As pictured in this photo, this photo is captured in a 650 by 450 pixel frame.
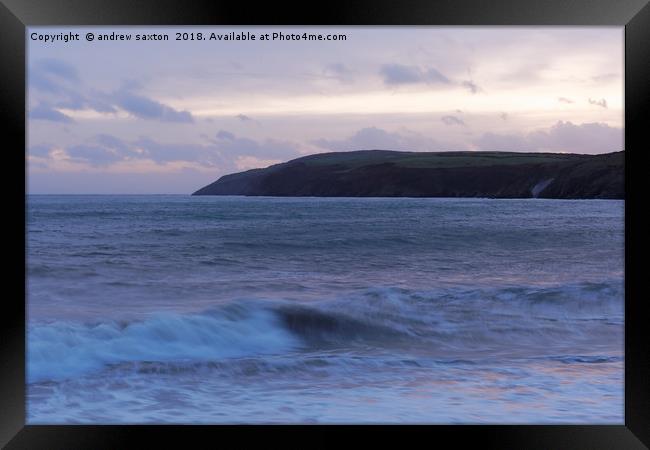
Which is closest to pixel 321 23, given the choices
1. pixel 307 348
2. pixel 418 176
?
pixel 307 348

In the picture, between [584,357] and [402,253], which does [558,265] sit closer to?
[402,253]

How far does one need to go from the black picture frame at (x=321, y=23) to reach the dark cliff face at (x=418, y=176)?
43.2 metres

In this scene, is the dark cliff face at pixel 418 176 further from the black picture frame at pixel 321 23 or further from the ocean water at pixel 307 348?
the black picture frame at pixel 321 23

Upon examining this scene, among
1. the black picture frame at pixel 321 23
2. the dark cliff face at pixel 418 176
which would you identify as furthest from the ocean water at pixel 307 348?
the dark cliff face at pixel 418 176

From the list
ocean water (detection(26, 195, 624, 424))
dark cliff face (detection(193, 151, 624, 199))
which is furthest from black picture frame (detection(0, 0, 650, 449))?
dark cliff face (detection(193, 151, 624, 199))

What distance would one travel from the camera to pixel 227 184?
47219 mm

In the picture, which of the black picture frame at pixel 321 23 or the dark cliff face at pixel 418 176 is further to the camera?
the dark cliff face at pixel 418 176

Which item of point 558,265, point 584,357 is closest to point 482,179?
point 558,265

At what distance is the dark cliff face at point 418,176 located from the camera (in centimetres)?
4500

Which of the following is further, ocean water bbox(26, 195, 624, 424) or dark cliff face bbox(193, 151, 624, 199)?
dark cliff face bbox(193, 151, 624, 199)

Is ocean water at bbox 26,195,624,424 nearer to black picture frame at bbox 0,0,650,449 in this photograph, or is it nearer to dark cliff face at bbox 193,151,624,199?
black picture frame at bbox 0,0,650,449

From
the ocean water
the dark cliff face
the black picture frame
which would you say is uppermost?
the dark cliff face

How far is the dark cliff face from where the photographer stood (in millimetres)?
45000

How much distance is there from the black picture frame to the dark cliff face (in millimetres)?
43236
